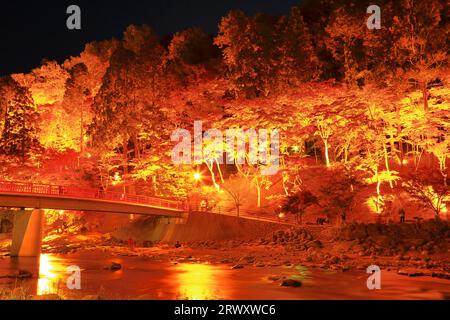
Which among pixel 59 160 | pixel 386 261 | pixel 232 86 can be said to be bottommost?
pixel 386 261

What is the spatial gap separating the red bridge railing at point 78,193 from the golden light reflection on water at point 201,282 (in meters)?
9.79

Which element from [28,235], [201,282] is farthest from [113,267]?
[28,235]

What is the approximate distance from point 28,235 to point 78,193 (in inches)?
165

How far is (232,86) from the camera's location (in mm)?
40719

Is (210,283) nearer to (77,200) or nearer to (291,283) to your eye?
(291,283)

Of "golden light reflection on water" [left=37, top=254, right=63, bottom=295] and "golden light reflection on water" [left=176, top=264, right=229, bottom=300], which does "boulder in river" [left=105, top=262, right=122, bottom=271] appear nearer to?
"golden light reflection on water" [left=37, top=254, right=63, bottom=295]

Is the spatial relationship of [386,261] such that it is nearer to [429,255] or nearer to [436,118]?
[429,255]

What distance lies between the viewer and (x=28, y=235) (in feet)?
94.1

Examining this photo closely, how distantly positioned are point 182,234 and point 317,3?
29.1m

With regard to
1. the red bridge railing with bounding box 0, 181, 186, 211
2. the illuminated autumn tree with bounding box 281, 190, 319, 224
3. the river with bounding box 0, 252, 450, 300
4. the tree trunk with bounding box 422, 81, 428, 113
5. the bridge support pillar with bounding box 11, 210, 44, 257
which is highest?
the tree trunk with bounding box 422, 81, 428, 113

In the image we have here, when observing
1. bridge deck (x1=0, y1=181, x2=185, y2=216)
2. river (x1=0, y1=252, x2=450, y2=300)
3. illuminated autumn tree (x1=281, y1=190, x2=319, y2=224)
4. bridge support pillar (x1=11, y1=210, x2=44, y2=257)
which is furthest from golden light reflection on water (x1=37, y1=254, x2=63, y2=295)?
illuminated autumn tree (x1=281, y1=190, x2=319, y2=224)

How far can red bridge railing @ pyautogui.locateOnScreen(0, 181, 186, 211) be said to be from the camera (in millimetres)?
28078

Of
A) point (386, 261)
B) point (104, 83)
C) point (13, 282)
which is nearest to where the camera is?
point (13, 282)
